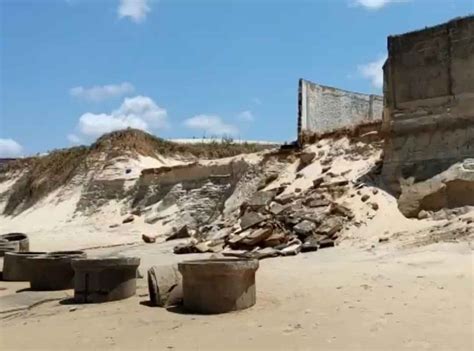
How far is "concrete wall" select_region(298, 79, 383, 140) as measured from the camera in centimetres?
1909

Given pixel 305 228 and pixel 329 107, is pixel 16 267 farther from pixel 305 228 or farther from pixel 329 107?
pixel 329 107

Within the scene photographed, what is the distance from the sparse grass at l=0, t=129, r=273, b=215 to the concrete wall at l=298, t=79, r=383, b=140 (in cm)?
667

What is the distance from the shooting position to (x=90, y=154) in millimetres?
26438

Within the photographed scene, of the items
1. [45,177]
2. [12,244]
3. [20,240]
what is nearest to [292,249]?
[12,244]

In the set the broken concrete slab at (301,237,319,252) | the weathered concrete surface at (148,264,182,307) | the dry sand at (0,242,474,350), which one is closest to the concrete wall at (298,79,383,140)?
the broken concrete slab at (301,237,319,252)

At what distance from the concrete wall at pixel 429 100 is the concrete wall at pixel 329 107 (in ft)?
15.7

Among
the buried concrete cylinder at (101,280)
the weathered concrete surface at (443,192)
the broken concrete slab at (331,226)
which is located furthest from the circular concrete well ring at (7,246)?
the weathered concrete surface at (443,192)

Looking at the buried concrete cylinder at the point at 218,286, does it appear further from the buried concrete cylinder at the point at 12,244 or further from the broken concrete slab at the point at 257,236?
the buried concrete cylinder at the point at 12,244

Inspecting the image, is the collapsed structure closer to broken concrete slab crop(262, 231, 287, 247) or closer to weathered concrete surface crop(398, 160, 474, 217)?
weathered concrete surface crop(398, 160, 474, 217)

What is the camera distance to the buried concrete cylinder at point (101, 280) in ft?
24.5

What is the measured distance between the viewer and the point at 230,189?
63.4 feet

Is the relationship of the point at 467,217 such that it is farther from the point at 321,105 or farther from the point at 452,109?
the point at 321,105

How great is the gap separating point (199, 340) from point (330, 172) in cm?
1091

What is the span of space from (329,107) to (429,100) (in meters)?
7.40
